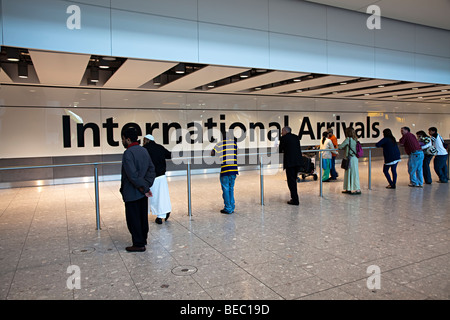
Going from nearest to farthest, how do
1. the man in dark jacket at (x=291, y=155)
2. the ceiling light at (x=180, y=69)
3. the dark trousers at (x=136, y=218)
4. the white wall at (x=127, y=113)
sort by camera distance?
the dark trousers at (x=136, y=218)
the man in dark jacket at (x=291, y=155)
the ceiling light at (x=180, y=69)
the white wall at (x=127, y=113)

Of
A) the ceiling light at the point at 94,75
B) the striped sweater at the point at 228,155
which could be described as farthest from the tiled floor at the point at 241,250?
the ceiling light at the point at 94,75

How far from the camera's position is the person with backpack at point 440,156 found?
9.78 m

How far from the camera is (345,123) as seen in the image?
1730 cm

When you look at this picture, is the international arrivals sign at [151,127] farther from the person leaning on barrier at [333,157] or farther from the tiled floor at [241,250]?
the person leaning on barrier at [333,157]

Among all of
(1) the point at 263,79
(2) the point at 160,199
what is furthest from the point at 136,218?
(1) the point at 263,79

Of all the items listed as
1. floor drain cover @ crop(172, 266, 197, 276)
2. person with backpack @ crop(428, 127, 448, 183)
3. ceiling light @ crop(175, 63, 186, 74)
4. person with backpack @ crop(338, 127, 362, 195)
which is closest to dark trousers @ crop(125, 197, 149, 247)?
floor drain cover @ crop(172, 266, 197, 276)

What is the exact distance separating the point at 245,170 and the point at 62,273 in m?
10.9

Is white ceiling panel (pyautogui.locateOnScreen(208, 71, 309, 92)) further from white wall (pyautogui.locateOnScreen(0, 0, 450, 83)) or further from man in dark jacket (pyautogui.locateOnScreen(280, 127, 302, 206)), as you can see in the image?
man in dark jacket (pyautogui.locateOnScreen(280, 127, 302, 206))

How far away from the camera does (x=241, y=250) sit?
4629 millimetres

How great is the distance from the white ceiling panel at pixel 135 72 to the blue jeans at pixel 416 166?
22.8 feet

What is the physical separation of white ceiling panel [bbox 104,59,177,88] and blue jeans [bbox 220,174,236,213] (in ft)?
9.65

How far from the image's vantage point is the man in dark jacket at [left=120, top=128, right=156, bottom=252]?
455cm

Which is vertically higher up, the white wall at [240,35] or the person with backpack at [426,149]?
the white wall at [240,35]
